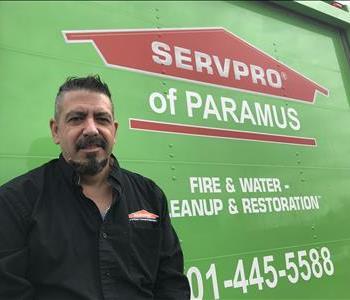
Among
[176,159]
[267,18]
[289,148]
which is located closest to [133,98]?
[176,159]

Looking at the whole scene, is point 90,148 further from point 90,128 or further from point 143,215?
point 143,215

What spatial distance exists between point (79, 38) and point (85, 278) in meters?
0.91

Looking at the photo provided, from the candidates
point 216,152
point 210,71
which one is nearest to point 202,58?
point 210,71

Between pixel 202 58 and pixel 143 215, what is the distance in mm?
941

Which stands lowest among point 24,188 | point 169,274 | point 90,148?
point 169,274

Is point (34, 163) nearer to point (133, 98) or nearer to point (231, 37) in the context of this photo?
point (133, 98)

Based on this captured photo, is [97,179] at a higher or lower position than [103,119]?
lower

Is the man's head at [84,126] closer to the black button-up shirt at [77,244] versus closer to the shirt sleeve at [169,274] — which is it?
the black button-up shirt at [77,244]

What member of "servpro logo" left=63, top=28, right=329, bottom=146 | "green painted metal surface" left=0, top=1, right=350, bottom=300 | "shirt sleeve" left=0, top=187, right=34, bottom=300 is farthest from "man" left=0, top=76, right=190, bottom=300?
"servpro logo" left=63, top=28, right=329, bottom=146

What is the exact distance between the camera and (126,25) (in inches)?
69.5

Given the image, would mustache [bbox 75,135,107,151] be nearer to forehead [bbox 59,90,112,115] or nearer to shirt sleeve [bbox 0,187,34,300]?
forehead [bbox 59,90,112,115]

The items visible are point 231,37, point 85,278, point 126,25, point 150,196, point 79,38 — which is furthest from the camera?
point 231,37

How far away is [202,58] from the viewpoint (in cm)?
196

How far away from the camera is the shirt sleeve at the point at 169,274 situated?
4.23ft
